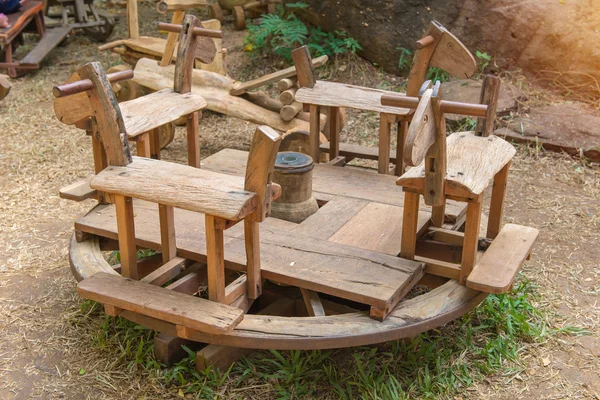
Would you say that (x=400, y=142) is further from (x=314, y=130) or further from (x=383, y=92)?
(x=314, y=130)

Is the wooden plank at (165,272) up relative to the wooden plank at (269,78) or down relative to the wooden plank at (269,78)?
down

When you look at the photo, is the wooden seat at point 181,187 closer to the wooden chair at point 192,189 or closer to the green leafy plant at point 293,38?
the wooden chair at point 192,189

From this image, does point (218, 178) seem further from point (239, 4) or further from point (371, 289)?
point (239, 4)

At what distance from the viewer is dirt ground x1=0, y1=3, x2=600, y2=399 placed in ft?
11.5

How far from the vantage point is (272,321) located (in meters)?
3.22

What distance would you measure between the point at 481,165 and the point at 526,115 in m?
3.82

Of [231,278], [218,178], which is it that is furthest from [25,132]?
[218,178]

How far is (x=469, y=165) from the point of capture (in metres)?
3.43

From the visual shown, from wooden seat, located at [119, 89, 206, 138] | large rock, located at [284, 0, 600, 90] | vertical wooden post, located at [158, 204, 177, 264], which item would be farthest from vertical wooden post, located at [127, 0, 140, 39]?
vertical wooden post, located at [158, 204, 177, 264]

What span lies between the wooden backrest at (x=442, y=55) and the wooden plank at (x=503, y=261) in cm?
97

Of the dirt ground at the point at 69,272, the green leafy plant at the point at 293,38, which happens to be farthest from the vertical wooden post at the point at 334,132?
the green leafy plant at the point at 293,38

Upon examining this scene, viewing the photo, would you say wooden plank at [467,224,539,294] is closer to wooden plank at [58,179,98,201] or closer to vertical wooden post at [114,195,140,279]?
vertical wooden post at [114,195,140,279]

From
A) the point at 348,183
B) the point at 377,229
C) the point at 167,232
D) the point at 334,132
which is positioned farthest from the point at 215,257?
the point at 334,132

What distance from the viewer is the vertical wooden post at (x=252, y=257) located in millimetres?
3254
